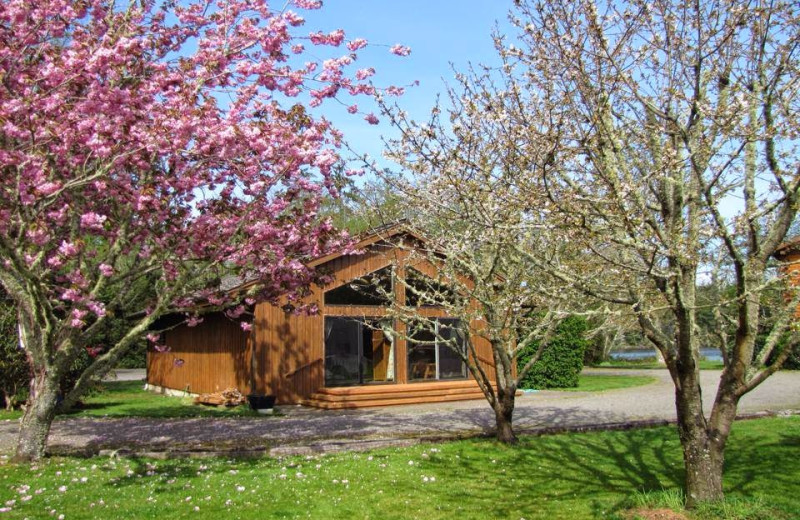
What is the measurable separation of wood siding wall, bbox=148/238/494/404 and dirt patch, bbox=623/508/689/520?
32.7ft

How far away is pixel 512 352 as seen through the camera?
34.7ft

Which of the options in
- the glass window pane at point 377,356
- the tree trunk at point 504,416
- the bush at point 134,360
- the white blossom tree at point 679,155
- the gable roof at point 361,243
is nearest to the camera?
the white blossom tree at point 679,155

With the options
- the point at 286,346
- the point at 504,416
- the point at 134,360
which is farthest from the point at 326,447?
the point at 134,360

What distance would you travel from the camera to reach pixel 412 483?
26.7ft

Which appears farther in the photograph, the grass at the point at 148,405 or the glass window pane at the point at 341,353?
the glass window pane at the point at 341,353

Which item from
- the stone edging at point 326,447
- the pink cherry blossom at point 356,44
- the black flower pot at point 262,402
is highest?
the pink cherry blossom at point 356,44

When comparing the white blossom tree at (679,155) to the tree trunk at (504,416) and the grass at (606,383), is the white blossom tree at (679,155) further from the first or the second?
the grass at (606,383)

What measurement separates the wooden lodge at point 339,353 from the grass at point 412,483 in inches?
291

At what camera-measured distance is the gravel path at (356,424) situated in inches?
440

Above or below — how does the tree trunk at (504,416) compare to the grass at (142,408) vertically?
above

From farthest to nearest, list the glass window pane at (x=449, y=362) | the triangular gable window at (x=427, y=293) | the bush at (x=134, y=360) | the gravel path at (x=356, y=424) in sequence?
1. the bush at (x=134, y=360)
2. the glass window pane at (x=449, y=362)
3. the gravel path at (x=356, y=424)
4. the triangular gable window at (x=427, y=293)

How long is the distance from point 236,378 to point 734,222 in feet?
50.4

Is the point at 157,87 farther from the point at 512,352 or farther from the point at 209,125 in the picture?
the point at 512,352

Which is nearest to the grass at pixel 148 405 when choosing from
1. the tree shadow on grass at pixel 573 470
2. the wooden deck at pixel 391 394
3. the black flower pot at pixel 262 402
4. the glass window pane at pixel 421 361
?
the black flower pot at pixel 262 402
